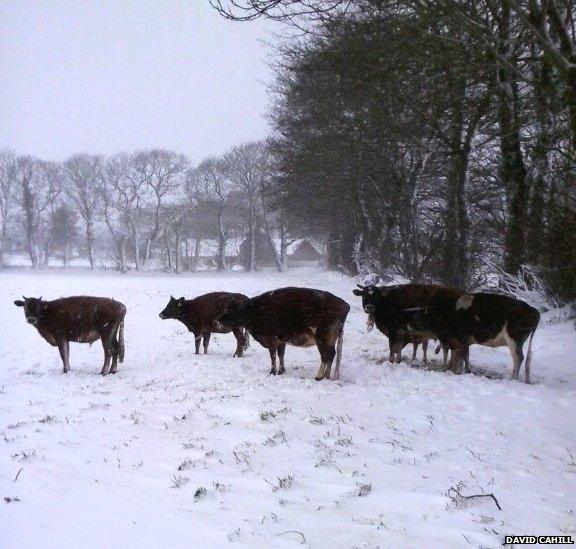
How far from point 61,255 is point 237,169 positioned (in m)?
43.1

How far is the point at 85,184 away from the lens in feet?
169

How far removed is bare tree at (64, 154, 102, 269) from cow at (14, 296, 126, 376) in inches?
1732

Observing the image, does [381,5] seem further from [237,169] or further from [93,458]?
[237,169]

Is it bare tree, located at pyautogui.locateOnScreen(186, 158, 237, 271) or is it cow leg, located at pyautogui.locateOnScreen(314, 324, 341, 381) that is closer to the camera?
cow leg, located at pyautogui.locateOnScreen(314, 324, 341, 381)

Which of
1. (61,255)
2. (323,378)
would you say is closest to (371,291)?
(323,378)

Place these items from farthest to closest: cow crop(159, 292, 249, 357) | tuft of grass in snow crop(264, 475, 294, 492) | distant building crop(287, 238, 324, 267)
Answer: distant building crop(287, 238, 324, 267)
cow crop(159, 292, 249, 357)
tuft of grass in snow crop(264, 475, 294, 492)

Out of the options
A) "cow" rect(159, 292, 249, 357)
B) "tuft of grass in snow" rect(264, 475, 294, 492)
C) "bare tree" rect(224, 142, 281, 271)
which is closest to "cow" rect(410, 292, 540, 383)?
"cow" rect(159, 292, 249, 357)

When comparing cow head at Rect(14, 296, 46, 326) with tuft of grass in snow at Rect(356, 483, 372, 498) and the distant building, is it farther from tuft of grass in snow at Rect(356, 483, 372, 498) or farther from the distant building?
the distant building

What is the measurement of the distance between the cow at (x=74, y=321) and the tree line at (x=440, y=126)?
639cm

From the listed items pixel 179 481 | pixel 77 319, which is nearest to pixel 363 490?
pixel 179 481

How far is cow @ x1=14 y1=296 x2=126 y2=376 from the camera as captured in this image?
9.62 m

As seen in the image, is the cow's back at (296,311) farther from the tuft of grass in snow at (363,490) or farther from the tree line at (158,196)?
the tree line at (158,196)

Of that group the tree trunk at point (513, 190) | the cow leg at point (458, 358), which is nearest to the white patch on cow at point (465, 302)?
the cow leg at point (458, 358)

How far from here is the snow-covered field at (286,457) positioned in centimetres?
308
